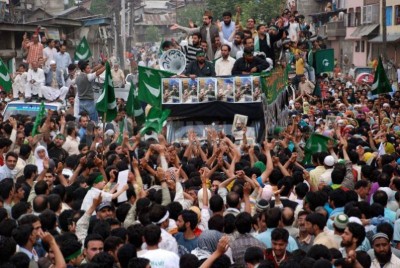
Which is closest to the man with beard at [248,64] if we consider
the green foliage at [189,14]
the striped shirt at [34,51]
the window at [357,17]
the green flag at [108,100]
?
the green flag at [108,100]

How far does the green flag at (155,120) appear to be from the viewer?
15.2m

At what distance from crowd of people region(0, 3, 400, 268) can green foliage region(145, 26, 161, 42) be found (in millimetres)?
83799

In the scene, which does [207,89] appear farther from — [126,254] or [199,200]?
[126,254]

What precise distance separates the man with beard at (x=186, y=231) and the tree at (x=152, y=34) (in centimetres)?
9316

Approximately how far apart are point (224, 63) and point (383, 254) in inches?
379

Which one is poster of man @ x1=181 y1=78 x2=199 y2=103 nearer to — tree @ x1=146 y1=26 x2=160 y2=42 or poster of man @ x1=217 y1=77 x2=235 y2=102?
poster of man @ x1=217 y1=77 x2=235 y2=102

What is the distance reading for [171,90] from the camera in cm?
1645

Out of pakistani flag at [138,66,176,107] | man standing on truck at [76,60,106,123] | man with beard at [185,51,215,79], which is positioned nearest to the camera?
pakistani flag at [138,66,176,107]

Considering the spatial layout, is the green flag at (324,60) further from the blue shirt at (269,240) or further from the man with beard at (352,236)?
the man with beard at (352,236)

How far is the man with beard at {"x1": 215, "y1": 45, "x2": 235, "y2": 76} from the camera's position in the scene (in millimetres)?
17672

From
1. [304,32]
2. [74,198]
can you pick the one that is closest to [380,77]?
[304,32]

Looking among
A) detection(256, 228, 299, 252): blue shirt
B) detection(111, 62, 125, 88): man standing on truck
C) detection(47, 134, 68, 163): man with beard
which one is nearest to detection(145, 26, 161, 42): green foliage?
detection(111, 62, 125, 88): man standing on truck

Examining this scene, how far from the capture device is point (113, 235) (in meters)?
8.66

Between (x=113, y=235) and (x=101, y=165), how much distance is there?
3.69 meters
